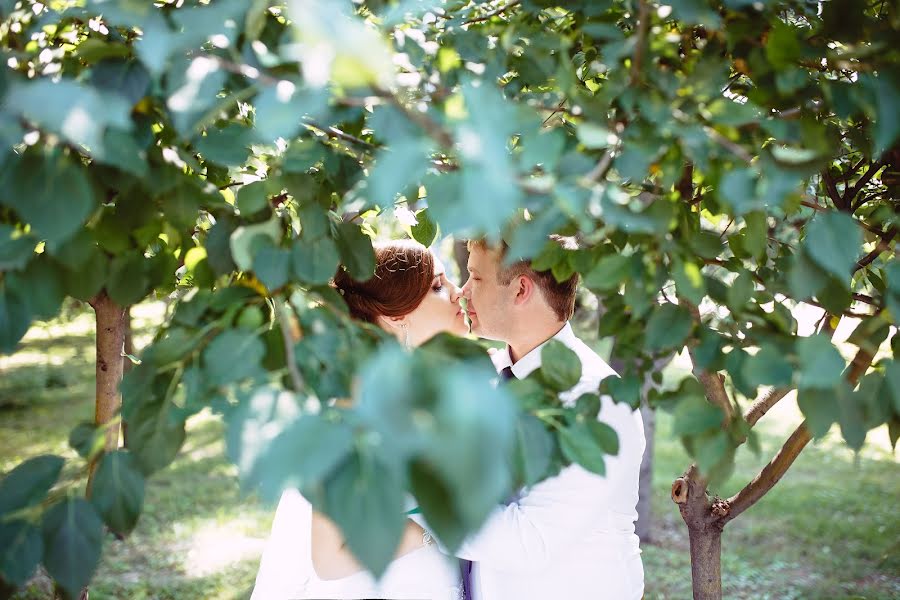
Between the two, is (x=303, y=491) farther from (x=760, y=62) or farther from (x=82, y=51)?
(x=760, y=62)

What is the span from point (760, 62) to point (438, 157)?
1072 millimetres

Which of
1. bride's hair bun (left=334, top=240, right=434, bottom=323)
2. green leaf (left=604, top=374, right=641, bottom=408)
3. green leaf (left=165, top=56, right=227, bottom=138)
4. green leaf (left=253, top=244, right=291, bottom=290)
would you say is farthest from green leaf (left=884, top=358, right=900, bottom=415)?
bride's hair bun (left=334, top=240, right=434, bottom=323)

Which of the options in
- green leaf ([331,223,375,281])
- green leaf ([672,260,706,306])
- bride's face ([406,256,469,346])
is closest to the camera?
green leaf ([672,260,706,306])

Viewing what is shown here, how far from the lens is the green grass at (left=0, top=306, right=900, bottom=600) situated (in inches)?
238

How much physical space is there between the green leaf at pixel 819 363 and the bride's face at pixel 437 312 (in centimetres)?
253

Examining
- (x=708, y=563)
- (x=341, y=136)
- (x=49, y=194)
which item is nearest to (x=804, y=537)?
(x=708, y=563)

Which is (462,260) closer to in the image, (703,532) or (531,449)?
(703,532)

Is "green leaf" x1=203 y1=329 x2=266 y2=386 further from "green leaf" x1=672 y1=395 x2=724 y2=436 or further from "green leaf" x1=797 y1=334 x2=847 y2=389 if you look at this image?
"green leaf" x1=797 y1=334 x2=847 y2=389

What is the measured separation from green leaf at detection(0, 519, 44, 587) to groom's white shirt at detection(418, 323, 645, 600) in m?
1.39

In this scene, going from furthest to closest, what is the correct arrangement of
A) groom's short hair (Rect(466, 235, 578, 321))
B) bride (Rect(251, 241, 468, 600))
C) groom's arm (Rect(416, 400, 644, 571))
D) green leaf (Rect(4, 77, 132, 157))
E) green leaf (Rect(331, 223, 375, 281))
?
groom's short hair (Rect(466, 235, 578, 321)), bride (Rect(251, 241, 468, 600)), groom's arm (Rect(416, 400, 644, 571)), green leaf (Rect(331, 223, 375, 281)), green leaf (Rect(4, 77, 132, 157))

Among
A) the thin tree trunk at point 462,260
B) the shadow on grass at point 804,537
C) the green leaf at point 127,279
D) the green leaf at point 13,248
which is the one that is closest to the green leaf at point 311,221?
the green leaf at point 127,279

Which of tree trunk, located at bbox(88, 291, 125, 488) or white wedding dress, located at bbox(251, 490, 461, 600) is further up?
tree trunk, located at bbox(88, 291, 125, 488)

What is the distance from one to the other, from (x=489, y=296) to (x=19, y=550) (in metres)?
2.23

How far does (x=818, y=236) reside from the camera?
124cm
